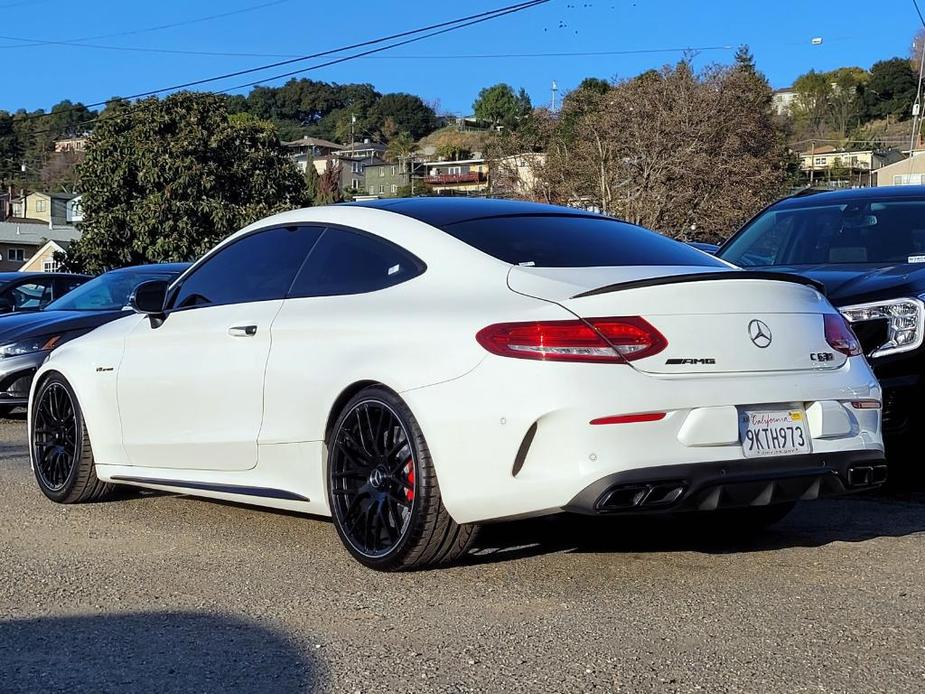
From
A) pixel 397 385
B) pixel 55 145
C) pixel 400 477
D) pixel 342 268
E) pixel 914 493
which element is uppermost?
pixel 55 145

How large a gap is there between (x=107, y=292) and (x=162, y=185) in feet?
99.2

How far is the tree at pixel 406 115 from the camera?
554ft

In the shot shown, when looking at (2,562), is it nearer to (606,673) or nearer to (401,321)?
(401,321)

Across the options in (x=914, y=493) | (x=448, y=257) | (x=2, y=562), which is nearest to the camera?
(x=448, y=257)

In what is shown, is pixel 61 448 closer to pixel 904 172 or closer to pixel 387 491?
pixel 387 491

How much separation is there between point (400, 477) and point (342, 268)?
109 cm

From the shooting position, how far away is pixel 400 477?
4.74 m

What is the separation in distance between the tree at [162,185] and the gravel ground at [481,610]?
117 feet

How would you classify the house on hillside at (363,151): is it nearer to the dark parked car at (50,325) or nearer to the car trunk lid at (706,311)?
the dark parked car at (50,325)

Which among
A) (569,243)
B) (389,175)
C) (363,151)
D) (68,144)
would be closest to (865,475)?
(569,243)

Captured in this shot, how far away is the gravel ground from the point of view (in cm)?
359

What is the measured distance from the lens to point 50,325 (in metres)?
10.7

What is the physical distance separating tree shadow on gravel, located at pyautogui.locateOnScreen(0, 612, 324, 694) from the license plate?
1791mm

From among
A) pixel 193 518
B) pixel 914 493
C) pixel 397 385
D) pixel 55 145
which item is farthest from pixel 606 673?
pixel 55 145
